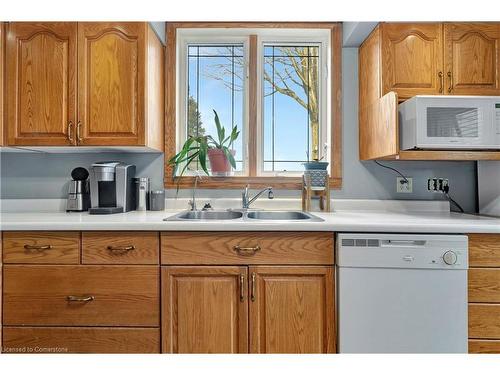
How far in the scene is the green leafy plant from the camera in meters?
2.17

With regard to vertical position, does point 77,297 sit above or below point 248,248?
below

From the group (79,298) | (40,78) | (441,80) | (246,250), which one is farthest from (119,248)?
(441,80)

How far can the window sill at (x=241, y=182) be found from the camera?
228 centimetres

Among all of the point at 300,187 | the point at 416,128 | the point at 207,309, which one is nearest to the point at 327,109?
the point at 300,187

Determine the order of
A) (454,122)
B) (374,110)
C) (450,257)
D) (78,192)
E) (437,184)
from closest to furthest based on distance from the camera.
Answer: (450,257) → (454,122) → (374,110) → (78,192) → (437,184)

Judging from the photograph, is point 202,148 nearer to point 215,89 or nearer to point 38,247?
point 215,89

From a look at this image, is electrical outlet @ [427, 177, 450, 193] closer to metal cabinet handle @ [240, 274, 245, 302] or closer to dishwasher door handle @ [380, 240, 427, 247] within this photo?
dishwasher door handle @ [380, 240, 427, 247]

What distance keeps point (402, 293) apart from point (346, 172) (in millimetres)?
976

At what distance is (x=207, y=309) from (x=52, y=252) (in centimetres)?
78

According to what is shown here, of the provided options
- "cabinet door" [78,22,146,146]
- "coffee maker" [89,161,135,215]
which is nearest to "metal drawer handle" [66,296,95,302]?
"coffee maker" [89,161,135,215]

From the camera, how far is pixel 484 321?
58.9 inches

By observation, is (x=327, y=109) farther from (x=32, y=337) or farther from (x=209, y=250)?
(x=32, y=337)

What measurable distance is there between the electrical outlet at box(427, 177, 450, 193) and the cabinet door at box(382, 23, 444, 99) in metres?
0.64

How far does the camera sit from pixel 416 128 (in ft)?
5.64
